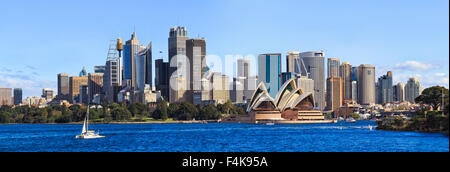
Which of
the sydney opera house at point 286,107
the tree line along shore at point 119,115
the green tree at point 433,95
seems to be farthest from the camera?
the tree line along shore at point 119,115

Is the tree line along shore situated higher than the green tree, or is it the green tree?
the green tree

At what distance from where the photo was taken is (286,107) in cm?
16800

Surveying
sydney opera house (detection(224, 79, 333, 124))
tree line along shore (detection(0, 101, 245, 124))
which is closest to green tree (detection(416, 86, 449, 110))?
sydney opera house (detection(224, 79, 333, 124))

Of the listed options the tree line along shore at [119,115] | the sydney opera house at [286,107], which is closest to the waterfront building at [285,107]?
the sydney opera house at [286,107]

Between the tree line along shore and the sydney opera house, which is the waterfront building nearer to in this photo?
the sydney opera house

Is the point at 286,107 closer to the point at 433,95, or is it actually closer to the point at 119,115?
the point at 119,115

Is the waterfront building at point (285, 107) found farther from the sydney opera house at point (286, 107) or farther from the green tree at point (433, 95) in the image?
the green tree at point (433, 95)

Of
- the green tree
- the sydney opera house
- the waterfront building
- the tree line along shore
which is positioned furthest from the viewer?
the tree line along shore

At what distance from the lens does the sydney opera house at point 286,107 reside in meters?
166

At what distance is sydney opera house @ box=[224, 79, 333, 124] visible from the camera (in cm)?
16575

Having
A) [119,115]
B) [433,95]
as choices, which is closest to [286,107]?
[119,115]
